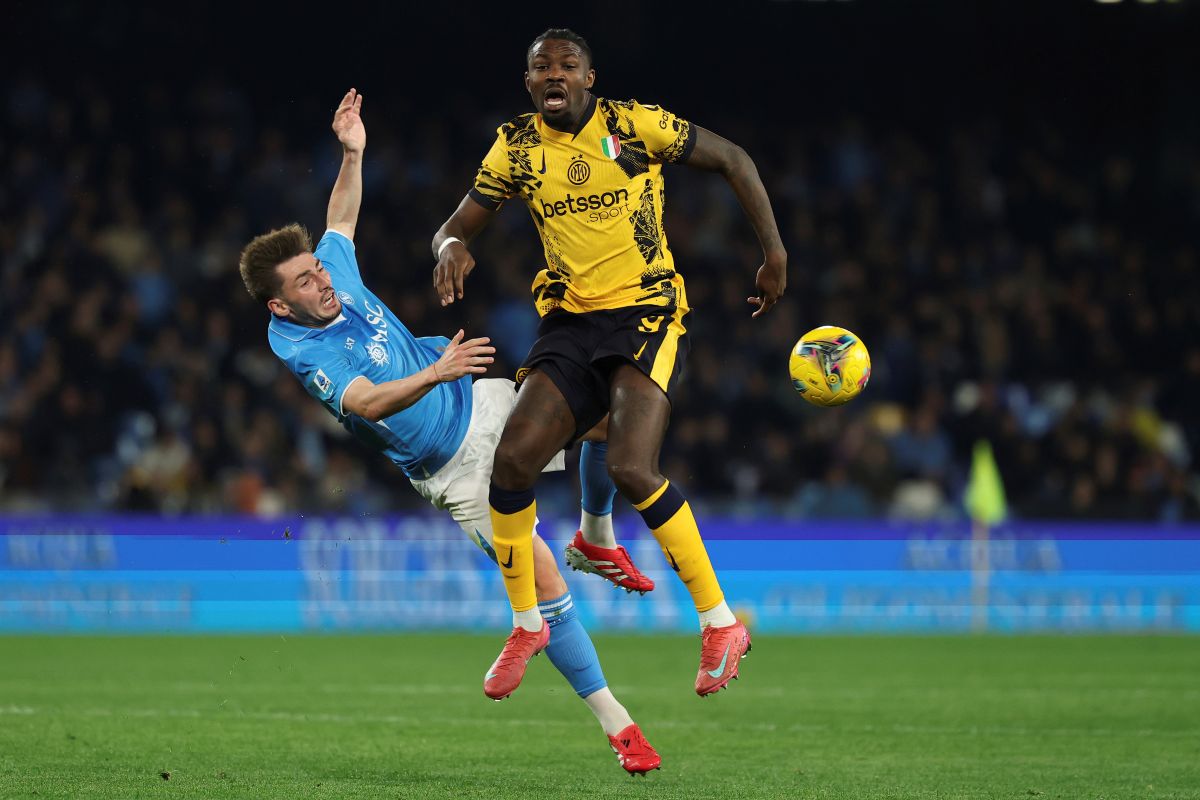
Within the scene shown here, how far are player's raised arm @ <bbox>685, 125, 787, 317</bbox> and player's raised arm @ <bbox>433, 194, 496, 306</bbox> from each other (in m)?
0.94

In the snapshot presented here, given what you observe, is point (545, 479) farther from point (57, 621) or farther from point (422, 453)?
point (422, 453)

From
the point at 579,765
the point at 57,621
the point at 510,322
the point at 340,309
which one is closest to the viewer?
the point at 340,309

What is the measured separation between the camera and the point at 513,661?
672cm

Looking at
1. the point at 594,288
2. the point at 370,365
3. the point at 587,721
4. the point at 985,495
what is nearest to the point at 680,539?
the point at 594,288

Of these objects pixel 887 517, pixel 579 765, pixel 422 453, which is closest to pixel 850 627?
pixel 887 517

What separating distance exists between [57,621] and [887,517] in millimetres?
7619

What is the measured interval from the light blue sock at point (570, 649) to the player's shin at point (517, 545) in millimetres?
192

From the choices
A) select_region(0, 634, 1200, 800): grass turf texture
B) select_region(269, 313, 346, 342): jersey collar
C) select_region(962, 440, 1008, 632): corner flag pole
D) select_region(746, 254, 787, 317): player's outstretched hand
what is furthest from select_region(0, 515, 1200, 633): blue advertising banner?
select_region(746, 254, 787, 317): player's outstretched hand

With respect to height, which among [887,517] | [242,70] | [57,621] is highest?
[242,70]

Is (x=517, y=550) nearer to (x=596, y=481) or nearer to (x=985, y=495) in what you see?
(x=596, y=481)

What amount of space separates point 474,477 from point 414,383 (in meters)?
0.92

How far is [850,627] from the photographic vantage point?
15680 mm

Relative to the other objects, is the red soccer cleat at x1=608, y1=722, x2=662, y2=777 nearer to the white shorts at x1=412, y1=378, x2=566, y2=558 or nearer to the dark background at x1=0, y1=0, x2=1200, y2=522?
the white shorts at x1=412, y1=378, x2=566, y2=558

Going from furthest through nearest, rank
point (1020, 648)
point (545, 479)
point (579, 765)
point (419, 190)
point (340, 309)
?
point (419, 190) → point (545, 479) → point (1020, 648) → point (579, 765) → point (340, 309)
